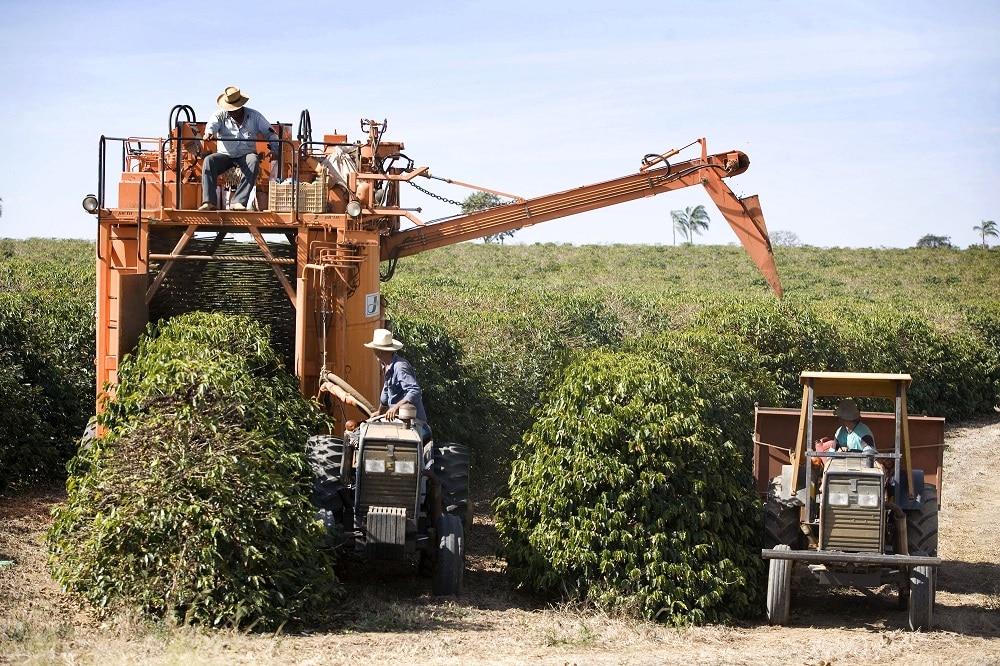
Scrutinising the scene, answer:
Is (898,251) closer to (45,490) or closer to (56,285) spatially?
(56,285)

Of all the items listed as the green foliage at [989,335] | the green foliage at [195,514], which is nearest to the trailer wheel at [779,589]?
the green foliage at [195,514]

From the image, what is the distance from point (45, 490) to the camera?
12.7 metres

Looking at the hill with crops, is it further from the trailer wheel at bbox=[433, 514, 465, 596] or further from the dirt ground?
the trailer wheel at bbox=[433, 514, 465, 596]

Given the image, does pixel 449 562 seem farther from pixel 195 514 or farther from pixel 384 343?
pixel 195 514

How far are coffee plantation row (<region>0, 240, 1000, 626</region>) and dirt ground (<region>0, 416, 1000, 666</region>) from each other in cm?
32

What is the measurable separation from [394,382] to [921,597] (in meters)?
4.62

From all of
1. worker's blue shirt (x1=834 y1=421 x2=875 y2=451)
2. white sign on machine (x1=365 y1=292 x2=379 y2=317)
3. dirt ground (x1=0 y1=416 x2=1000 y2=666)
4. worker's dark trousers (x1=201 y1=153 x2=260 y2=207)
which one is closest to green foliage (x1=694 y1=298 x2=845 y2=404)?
dirt ground (x1=0 y1=416 x2=1000 y2=666)

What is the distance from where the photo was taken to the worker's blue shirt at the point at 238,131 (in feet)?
37.0

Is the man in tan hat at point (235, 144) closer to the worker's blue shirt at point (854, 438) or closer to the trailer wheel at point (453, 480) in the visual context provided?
the trailer wheel at point (453, 480)

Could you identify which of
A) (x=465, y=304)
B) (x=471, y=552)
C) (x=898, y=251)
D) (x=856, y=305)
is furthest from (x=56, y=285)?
(x=898, y=251)

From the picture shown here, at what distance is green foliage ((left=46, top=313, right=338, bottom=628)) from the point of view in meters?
7.66

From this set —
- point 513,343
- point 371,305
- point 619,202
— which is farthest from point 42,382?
point 619,202

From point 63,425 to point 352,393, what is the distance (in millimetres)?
4883

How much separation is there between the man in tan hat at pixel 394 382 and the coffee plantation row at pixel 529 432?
2.68ft
